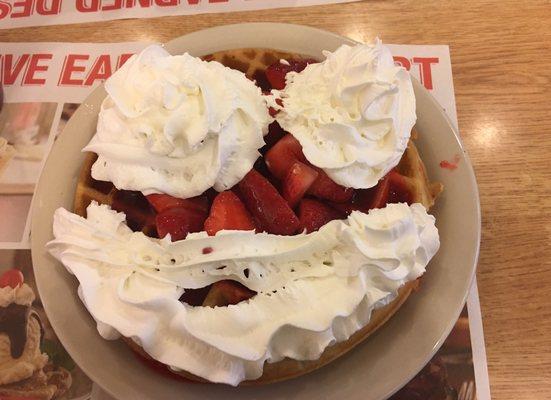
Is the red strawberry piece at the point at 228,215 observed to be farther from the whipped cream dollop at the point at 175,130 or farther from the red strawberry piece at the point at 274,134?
the red strawberry piece at the point at 274,134

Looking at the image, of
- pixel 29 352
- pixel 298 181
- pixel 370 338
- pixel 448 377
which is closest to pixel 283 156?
pixel 298 181

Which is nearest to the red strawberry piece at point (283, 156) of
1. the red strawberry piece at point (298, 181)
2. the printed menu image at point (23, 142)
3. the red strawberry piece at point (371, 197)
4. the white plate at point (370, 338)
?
the red strawberry piece at point (298, 181)

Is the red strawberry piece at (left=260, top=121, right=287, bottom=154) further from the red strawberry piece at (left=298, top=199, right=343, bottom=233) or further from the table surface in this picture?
the table surface

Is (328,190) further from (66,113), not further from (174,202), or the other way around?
(66,113)

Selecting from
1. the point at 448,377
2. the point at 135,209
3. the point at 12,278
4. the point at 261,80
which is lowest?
the point at 448,377

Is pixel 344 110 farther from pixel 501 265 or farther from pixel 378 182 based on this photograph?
pixel 501 265

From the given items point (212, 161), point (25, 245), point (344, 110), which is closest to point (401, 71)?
point (344, 110)
